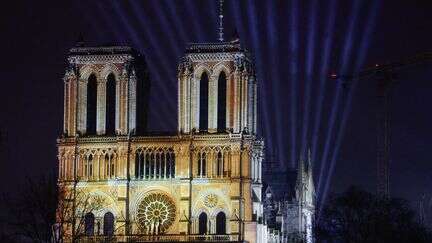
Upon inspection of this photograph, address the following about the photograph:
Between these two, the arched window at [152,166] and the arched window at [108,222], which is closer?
the arched window at [152,166]

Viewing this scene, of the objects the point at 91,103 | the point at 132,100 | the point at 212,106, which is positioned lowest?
the point at 212,106

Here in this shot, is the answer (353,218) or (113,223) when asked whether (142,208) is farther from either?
(353,218)

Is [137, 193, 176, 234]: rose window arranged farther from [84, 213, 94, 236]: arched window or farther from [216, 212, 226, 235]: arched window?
Answer: [84, 213, 94, 236]: arched window

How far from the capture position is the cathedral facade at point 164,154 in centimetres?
13950

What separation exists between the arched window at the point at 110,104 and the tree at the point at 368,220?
2406 centimetres

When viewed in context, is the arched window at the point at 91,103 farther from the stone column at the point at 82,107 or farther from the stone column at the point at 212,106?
the stone column at the point at 212,106

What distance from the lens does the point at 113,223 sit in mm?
142125

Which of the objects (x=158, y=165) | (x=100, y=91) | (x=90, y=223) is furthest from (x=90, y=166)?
(x=100, y=91)

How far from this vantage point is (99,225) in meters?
142

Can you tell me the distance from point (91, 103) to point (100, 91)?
6.46 ft

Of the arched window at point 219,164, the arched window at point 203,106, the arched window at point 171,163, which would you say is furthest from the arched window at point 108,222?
the arched window at point 203,106

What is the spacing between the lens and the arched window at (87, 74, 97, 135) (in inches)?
5640

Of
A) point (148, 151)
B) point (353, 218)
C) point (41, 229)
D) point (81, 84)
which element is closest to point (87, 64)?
point (81, 84)

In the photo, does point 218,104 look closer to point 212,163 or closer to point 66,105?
point 212,163
